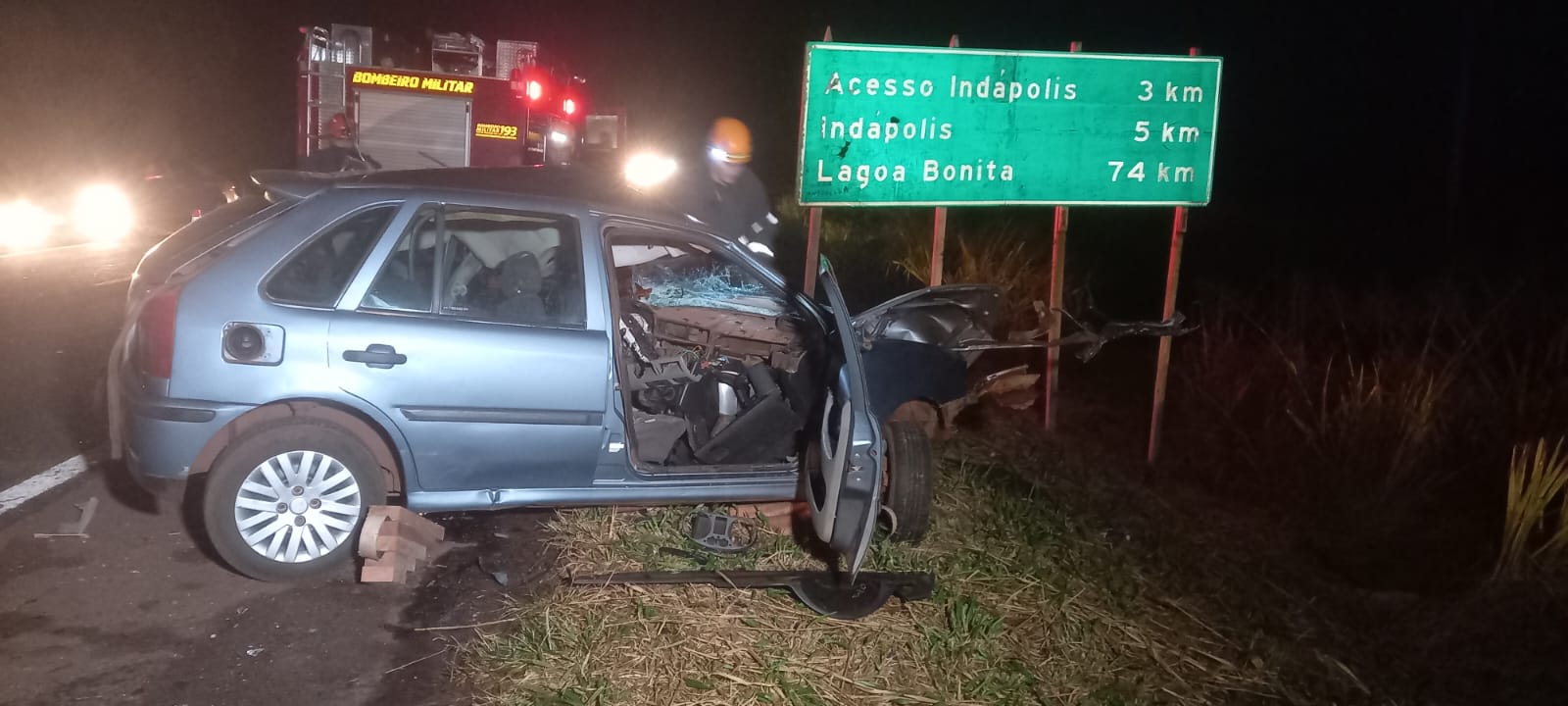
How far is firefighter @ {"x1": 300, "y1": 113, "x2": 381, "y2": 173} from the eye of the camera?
32.8ft

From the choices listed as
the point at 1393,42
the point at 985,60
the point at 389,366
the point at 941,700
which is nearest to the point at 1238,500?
the point at 985,60

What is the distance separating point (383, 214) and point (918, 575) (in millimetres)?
2574

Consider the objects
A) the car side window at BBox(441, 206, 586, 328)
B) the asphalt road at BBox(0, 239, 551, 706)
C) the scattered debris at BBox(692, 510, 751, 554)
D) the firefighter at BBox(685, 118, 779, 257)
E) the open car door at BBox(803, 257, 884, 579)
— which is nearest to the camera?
the asphalt road at BBox(0, 239, 551, 706)

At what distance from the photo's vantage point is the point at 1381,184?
17344 mm

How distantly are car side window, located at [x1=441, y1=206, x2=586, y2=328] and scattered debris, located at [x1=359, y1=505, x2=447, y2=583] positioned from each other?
849 mm

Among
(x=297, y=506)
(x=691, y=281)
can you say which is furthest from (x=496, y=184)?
(x=297, y=506)

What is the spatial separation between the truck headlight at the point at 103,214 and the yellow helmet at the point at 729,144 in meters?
11.4

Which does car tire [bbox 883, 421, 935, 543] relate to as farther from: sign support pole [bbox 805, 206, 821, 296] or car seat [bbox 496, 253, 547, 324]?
sign support pole [bbox 805, 206, 821, 296]

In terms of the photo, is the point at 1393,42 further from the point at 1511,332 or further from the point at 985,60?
the point at 985,60

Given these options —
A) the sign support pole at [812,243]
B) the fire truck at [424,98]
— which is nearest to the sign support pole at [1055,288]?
the sign support pole at [812,243]

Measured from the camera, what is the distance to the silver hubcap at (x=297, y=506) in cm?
470

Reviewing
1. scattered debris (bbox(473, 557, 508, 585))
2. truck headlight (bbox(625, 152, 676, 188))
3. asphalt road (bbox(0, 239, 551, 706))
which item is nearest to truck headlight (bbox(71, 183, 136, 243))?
truck headlight (bbox(625, 152, 676, 188))

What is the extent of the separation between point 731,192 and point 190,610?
14.0ft

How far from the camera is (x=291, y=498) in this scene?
4.75 metres
